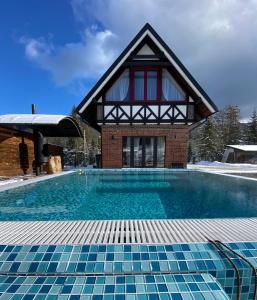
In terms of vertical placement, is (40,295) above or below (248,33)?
below

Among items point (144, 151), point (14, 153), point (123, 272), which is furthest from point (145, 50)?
point (123, 272)

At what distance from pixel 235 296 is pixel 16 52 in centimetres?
1814

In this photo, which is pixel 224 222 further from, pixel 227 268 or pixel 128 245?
pixel 128 245

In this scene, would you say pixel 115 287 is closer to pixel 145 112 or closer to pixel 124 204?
pixel 124 204

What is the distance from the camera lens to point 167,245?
2.43 meters

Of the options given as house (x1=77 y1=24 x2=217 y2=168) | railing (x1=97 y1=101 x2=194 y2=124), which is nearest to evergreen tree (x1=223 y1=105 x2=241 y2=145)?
house (x1=77 y1=24 x2=217 y2=168)

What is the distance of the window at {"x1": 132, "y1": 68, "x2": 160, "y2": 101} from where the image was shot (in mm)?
13930

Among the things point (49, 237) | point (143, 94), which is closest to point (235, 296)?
point (49, 237)

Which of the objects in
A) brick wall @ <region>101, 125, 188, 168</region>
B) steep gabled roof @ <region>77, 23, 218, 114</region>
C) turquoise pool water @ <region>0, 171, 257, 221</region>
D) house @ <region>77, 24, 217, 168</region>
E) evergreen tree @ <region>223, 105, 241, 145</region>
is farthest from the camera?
evergreen tree @ <region>223, 105, 241, 145</region>

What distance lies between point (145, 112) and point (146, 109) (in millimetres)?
199

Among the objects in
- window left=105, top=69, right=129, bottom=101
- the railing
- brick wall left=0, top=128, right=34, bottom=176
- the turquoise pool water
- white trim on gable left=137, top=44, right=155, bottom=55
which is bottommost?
the turquoise pool water

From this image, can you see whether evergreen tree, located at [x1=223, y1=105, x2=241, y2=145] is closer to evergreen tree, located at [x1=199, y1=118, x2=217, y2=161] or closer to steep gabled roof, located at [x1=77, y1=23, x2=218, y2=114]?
evergreen tree, located at [x1=199, y1=118, x2=217, y2=161]

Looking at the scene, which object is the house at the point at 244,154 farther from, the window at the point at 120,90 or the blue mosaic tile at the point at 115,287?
the blue mosaic tile at the point at 115,287

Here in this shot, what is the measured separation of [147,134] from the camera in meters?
14.3
